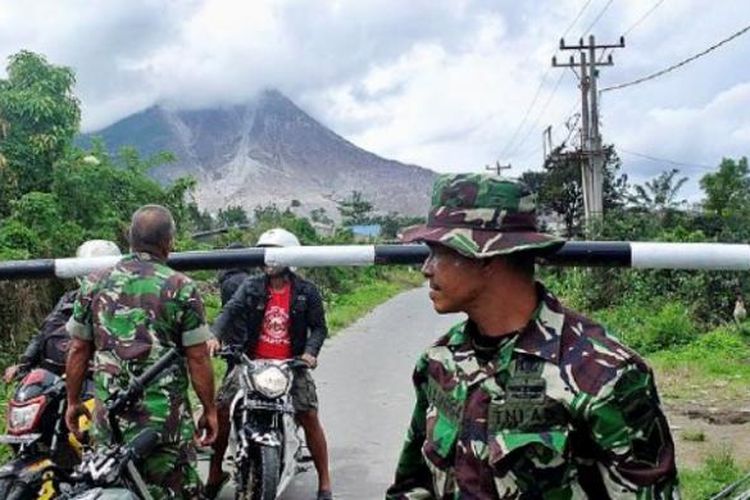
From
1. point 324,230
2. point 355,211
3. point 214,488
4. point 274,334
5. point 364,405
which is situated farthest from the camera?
point 355,211

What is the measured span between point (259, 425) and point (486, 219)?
137 inches

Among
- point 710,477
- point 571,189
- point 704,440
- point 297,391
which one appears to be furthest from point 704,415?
point 571,189

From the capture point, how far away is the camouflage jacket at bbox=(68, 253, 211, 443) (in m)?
3.78

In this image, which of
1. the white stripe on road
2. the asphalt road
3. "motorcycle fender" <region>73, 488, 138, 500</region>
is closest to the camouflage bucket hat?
the white stripe on road

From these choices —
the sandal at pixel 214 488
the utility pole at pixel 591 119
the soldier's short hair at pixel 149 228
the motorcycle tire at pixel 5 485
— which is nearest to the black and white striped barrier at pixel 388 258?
the soldier's short hair at pixel 149 228

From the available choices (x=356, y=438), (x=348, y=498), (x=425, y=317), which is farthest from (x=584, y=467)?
(x=425, y=317)

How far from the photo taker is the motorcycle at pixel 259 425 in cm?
491

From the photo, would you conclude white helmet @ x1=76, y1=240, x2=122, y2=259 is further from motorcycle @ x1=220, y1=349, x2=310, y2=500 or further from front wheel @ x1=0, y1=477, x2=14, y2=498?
front wheel @ x1=0, y1=477, x2=14, y2=498

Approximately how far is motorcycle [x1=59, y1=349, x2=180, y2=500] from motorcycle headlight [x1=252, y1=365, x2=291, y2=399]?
1.30 metres

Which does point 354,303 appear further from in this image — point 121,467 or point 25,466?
point 121,467

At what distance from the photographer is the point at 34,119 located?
17578 mm

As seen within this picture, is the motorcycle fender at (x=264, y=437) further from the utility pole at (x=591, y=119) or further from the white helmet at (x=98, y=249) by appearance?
the utility pole at (x=591, y=119)

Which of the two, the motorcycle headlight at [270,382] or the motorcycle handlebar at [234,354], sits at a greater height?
the motorcycle handlebar at [234,354]

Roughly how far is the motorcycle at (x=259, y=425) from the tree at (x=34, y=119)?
39.4 ft
